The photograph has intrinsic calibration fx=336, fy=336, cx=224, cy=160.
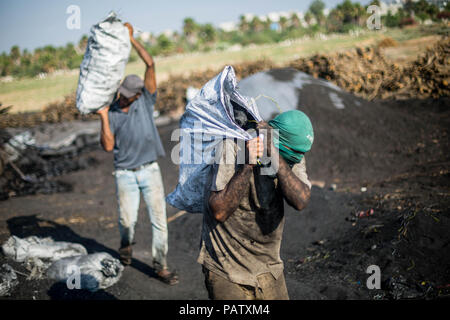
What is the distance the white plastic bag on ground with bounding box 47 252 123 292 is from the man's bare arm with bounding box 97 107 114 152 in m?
1.22

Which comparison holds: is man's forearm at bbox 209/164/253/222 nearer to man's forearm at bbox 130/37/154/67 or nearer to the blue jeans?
the blue jeans

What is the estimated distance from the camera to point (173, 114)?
41.4 feet

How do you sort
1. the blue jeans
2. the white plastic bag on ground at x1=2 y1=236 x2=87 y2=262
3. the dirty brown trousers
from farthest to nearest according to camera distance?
the white plastic bag on ground at x1=2 y1=236 x2=87 y2=262 < the blue jeans < the dirty brown trousers

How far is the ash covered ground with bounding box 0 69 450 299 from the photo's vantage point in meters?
3.46

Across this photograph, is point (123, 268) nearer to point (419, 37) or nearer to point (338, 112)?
point (338, 112)

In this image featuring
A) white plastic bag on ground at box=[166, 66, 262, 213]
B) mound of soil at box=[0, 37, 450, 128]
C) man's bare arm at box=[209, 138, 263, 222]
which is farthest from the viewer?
mound of soil at box=[0, 37, 450, 128]

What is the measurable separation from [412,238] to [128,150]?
3243 millimetres

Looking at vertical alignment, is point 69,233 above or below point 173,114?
below

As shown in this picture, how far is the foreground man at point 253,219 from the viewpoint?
172cm

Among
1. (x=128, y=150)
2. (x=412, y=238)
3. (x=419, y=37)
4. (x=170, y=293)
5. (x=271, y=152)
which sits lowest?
(x=170, y=293)

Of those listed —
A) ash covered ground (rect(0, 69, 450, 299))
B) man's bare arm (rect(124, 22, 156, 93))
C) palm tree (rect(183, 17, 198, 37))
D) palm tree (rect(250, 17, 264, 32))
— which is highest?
palm tree (rect(250, 17, 264, 32))

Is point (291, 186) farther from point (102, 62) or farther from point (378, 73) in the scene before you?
point (378, 73)

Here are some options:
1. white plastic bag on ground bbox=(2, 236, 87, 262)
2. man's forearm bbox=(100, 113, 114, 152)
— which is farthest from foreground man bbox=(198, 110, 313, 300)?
white plastic bag on ground bbox=(2, 236, 87, 262)

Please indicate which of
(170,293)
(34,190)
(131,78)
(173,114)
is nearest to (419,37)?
(173,114)
